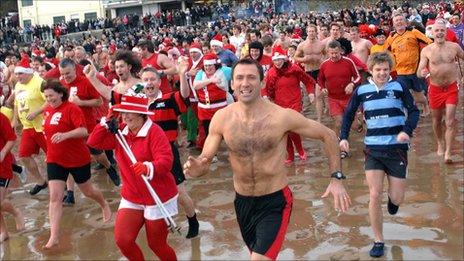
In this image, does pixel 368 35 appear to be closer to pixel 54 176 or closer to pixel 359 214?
pixel 359 214

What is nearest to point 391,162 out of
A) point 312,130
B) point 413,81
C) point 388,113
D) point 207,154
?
point 388,113

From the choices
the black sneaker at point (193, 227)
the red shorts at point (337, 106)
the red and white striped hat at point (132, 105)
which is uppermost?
the red and white striped hat at point (132, 105)

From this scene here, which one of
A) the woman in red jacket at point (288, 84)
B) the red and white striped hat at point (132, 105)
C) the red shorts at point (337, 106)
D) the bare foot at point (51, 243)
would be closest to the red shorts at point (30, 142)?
the bare foot at point (51, 243)

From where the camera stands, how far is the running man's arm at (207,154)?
4.38 metres

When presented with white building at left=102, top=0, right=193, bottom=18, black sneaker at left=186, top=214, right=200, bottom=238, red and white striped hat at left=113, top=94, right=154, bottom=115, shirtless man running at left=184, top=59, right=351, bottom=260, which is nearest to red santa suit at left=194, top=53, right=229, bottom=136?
black sneaker at left=186, top=214, right=200, bottom=238

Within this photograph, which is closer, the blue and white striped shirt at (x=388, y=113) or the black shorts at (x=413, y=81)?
the blue and white striped shirt at (x=388, y=113)

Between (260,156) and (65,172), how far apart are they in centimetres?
298

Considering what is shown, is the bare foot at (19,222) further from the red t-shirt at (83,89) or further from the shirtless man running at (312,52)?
the shirtless man running at (312,52)

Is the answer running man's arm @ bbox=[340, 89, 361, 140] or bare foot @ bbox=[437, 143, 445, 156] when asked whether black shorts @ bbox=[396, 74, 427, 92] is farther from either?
running man's arm @ bbox=[340, 89, 361, 140]

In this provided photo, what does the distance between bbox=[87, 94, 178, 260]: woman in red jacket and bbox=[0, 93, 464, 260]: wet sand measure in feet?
→ 3.35

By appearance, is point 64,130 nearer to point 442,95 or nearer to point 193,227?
point 193,227

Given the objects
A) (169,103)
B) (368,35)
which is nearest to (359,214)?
(169,103)

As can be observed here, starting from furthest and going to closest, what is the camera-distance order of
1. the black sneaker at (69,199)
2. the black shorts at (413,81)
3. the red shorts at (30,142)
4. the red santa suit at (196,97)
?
the black shorts at (413,81) < the red santa suit at (196,97) < the red shorts at (30,142) < the black sneaker at (69,199)

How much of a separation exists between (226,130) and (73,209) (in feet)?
13.2
